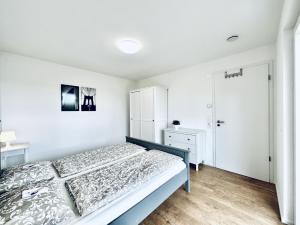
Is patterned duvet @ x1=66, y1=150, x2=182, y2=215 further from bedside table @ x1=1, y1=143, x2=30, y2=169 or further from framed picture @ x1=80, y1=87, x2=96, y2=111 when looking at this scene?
framed picture @ x1=80, y1=87, x2=96, y2=111

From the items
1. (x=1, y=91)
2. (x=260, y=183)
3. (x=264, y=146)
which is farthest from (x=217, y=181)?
(x=1, y=91)

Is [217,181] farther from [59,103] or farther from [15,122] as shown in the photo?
[15,122]

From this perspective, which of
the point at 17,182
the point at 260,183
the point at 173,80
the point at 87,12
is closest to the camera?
the point at 17,182

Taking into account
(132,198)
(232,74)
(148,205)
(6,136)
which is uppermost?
(232,74)

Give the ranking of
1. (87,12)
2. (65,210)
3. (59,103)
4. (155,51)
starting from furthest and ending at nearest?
1. (59,103)
2. (155,51)
3. (87,12)
4. (65,210)

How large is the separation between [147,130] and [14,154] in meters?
2.66

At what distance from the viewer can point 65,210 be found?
3.33 ft

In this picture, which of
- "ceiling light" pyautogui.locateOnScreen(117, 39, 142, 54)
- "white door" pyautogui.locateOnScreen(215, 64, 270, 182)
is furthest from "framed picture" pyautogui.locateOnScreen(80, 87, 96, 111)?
"white door" pyautogui.locateOnScreen(215, 64, 270, 182)

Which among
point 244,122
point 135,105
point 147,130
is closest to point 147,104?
point 135,105

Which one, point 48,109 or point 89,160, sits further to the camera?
point 48,109

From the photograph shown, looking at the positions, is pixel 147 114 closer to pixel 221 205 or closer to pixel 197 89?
pixel 197 89

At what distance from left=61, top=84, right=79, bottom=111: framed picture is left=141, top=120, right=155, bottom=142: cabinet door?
1.77 meters

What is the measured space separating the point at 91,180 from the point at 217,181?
2.16 meters

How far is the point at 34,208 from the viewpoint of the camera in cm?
97
